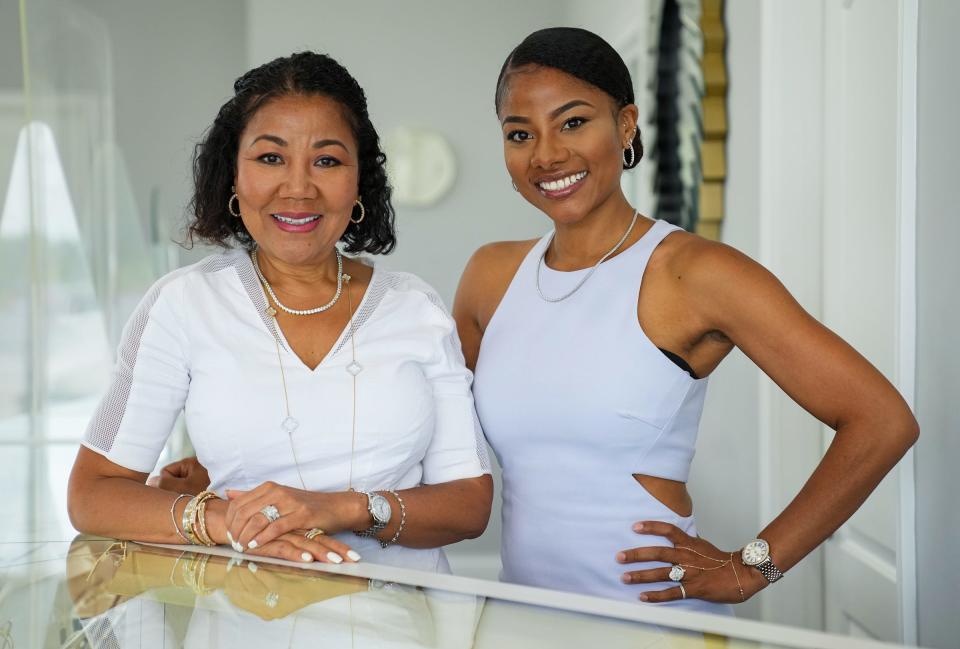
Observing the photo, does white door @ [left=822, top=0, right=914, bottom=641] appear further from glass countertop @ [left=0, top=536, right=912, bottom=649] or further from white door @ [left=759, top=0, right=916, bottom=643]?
glass countertop @ [left=0, top=536, right=912, bottom=649]

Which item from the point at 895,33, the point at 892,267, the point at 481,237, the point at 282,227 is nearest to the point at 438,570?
the point at 282,227

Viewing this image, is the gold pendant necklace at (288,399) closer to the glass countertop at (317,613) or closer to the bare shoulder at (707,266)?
the glass countertop at (317,613)

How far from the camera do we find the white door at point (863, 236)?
1996 mm

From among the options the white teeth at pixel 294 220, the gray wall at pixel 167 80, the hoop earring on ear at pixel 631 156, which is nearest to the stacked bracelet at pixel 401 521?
the white teeth at pixel 294 220

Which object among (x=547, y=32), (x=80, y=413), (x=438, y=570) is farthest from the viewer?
(x=80, y=413)

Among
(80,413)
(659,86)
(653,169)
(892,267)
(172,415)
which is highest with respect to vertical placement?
(659,86)

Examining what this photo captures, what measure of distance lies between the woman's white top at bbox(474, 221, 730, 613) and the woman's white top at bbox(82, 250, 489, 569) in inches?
4.0

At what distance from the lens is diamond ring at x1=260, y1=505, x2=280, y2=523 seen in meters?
1.29

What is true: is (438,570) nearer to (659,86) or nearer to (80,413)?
(659,86)

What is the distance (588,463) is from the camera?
1.61 metres

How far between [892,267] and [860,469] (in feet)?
2.09


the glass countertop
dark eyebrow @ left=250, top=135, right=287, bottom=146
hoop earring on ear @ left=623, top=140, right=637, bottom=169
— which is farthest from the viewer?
hoop earring on ear @ left=623, top=140, right=637, bottom=169

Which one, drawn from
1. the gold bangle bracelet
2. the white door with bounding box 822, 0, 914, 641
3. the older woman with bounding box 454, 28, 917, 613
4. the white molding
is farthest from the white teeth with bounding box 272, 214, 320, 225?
the white door with bounding box 822, 0, 914, 641

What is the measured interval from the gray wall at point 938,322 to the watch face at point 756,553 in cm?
30
